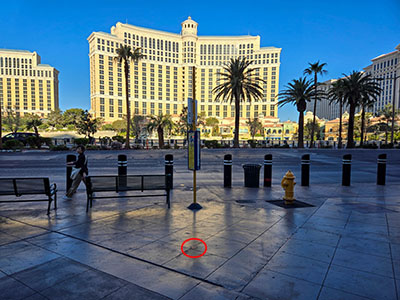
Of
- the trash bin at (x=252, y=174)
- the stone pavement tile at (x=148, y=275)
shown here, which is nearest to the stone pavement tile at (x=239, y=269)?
the stone pavement tile at (x=148, y=275)

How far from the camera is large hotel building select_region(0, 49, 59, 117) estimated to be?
16000 cm

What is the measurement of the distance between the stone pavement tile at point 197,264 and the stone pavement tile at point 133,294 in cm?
65

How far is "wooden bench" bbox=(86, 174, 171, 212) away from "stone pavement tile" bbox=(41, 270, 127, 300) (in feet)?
11.1

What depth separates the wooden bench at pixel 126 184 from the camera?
22.3 ft

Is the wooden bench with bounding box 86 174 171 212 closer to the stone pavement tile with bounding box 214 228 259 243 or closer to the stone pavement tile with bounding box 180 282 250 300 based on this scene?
the stone pavement tile with bounding box 214 228 259 243

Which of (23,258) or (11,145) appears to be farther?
(11,145)

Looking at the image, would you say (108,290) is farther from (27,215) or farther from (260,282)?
(27,215)

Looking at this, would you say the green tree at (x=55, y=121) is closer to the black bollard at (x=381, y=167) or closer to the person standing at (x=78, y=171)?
the person standing at (x=78, y=171)

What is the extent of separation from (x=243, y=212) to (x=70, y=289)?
Result: 4380 millimetres

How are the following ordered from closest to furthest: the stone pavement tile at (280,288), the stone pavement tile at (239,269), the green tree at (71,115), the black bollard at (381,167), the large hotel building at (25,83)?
1. the stone pavement tile at (280,288)
2. the stone pavement tile at (239,269)
3. the black bollard at (381,167)
4. the green tree at (71,115)
5. the large hotel building at (25,83)

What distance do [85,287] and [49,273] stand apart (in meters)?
0.69

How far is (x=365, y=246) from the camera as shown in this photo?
4.59 m

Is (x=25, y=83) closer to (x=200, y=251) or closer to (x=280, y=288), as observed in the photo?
(x=200, y=251)

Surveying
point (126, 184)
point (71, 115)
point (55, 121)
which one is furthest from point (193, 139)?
point (55, 121)
